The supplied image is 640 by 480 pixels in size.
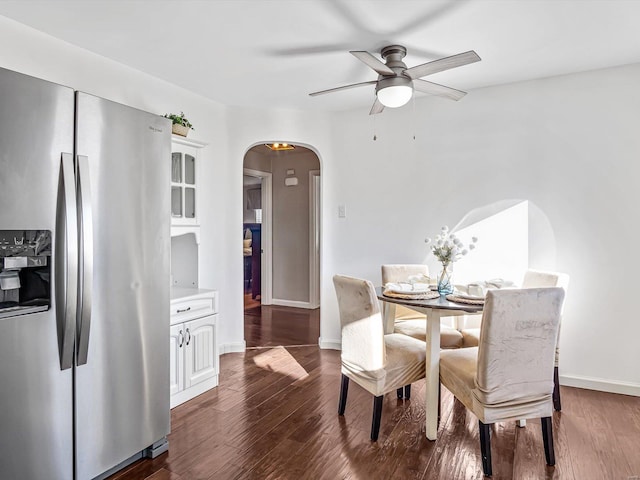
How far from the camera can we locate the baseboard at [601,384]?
3104 mm

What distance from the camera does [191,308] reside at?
3039 mm

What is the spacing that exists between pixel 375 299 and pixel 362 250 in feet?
5.98

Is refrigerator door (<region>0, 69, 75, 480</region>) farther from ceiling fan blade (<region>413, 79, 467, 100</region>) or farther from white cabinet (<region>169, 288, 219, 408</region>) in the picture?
ceiling fan blade (<region>413, 79, 467, 100</region>)

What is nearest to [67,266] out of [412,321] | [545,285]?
[412,321]

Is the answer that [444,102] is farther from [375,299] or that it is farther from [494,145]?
[375,299]

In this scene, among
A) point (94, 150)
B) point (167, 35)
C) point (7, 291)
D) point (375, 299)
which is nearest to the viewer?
point (7, 291)

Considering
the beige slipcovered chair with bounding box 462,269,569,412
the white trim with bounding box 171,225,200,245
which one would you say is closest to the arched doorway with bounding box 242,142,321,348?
the white trim with bounding box 171,225,200,245

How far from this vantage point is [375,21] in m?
2.42

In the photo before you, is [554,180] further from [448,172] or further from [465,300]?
[465,300]

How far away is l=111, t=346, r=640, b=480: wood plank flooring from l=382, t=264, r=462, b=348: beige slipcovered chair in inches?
17.5

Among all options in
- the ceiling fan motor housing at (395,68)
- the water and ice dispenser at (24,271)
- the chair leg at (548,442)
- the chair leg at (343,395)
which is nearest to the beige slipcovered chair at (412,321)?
the chair leg at (343,395)

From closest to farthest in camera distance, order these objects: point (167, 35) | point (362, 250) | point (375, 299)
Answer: point (375, 299) → point (167, 35) → point (362, 250)

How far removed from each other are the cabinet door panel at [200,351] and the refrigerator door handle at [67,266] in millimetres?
1190

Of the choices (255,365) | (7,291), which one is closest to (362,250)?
(255,365)
